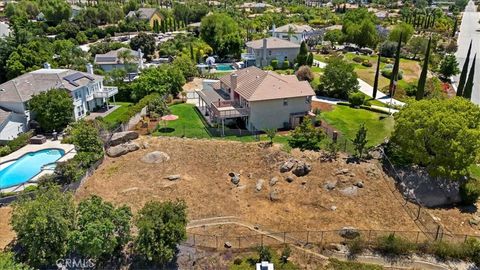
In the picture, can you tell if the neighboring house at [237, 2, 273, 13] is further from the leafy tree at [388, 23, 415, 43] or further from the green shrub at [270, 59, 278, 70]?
the green shrub at [270, 59, 278, 70]

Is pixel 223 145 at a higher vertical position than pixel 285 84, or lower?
lower

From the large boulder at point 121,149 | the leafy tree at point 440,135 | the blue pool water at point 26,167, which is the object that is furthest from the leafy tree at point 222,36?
the leafy tree at point 440,135

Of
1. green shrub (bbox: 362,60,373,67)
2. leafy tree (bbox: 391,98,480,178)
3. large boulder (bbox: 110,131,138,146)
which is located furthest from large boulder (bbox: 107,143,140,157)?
green shrub (bbox: 362,60,373,67)

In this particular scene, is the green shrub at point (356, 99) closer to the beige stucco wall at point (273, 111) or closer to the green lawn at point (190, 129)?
the beige stucco wall at point (273, 111)

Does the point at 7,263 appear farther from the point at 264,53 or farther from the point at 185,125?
the point at 264,53

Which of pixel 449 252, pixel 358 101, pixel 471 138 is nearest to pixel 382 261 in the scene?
pixel 449 252

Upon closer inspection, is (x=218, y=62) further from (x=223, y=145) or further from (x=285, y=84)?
(x=223, y=145)
